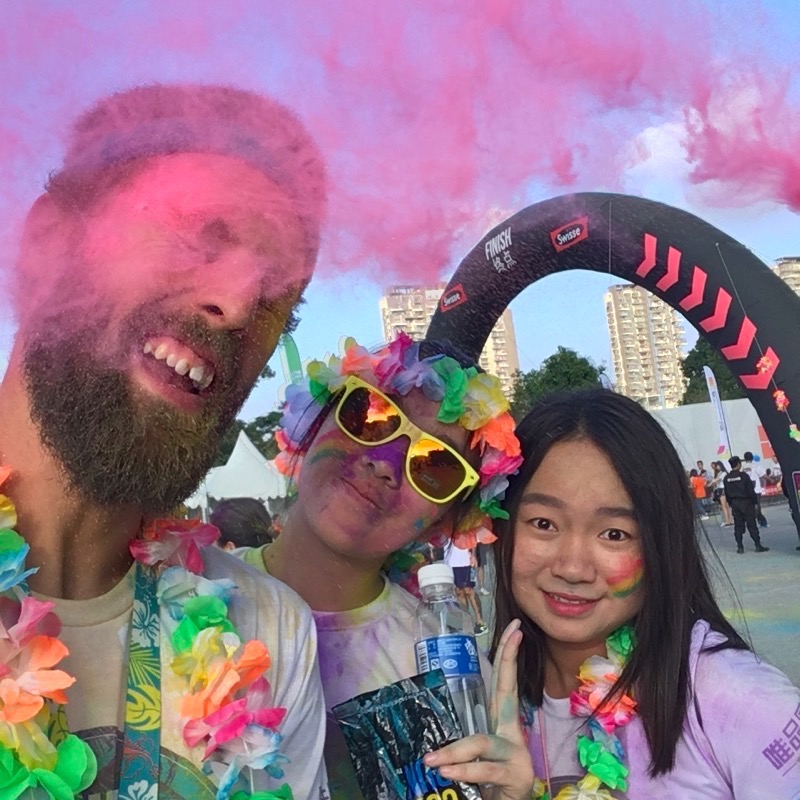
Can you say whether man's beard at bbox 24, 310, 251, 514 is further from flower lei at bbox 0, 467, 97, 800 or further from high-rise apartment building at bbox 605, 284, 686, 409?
high-rise apartment building at bbox 605, 284, 686, 409

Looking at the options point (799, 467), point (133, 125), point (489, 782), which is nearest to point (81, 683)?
point (489, 782)

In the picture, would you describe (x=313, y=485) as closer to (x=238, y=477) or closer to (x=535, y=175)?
(x=238, y=477)

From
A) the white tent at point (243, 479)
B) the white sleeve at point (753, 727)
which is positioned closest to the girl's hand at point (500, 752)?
the white sleeve at point (753, 727)

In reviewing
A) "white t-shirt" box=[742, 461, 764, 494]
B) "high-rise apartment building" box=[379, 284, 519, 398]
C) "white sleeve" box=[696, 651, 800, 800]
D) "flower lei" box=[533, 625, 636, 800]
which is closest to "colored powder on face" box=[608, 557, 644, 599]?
"flower lei" box=[533, 625, 636, 800]

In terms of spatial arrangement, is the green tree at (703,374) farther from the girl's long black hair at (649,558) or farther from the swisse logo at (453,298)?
the swisse logo at (453,298)

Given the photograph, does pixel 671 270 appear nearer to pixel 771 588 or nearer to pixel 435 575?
pixel 435 575

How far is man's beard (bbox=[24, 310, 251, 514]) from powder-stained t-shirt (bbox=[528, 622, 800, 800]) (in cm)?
104

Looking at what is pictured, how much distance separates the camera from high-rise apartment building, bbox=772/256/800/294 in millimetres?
1476

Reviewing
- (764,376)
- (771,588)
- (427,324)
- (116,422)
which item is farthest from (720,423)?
(771,588)

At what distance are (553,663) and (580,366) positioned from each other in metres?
0.65

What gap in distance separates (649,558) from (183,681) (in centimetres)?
96

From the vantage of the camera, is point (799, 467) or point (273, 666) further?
point (799, 467)

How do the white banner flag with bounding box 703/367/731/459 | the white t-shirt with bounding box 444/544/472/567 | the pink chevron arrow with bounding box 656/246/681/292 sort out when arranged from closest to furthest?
the pink chevron arrow with bounding box 656/246/681/292 < the white banner flag with bounding box 703/367/731/459 < the white t-shirt with bounding box 444/544/472/567

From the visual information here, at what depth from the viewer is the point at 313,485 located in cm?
165
